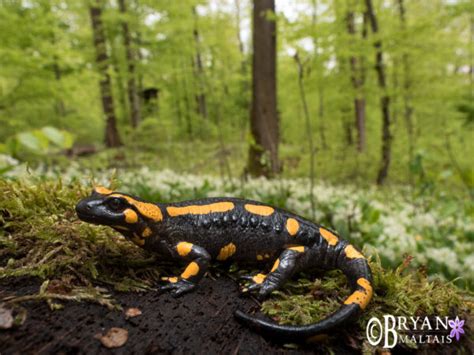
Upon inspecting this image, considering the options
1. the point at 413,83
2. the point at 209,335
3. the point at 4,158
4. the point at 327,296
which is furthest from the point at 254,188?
the point at 413,83

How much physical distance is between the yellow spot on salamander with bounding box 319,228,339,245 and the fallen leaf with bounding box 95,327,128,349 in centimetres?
115

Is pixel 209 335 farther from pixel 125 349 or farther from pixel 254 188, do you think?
pixel 254 188

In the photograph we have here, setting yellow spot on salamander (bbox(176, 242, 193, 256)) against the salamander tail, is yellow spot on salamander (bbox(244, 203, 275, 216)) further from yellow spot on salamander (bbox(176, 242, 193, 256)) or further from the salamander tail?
the salamander tail

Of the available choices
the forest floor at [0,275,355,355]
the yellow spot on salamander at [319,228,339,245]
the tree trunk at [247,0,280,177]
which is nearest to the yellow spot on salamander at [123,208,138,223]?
the forest floor at [0,275,355,355]

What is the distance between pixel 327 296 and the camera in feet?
5.26

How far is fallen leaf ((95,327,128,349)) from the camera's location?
3.69 feet

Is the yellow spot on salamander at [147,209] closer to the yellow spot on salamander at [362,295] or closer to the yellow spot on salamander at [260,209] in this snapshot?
Result: the yellow spot on salamander at [260,209]

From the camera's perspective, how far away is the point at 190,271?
158 centimetres

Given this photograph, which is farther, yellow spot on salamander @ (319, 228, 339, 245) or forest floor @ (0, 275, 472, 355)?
yellow spot on salamander @ (319, 228, 339, 245)

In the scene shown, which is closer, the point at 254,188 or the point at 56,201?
the point at 56,201

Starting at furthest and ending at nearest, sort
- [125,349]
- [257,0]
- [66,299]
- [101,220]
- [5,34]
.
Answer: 1. [257,0]
2. [5,34]
3. [101,220]
4. [66,299]
5. [125,349]

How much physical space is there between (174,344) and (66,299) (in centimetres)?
47

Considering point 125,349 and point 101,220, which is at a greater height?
point 101,220

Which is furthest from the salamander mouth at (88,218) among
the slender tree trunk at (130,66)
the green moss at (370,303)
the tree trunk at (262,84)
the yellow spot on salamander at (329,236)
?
the slender tree trunk at (130,66)
